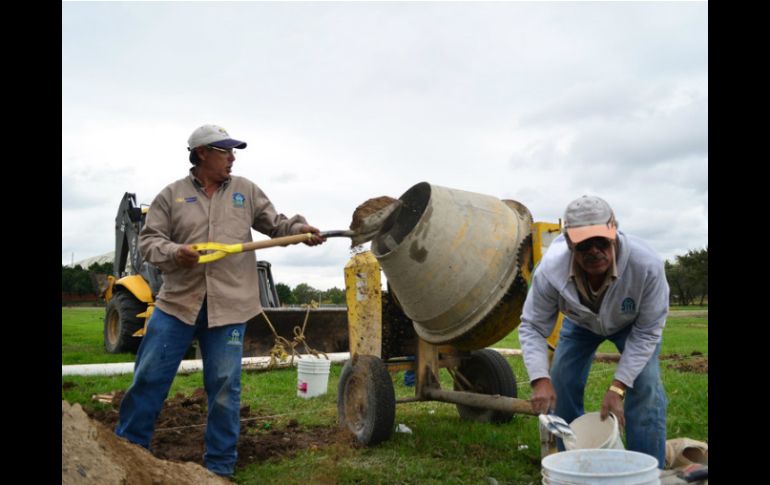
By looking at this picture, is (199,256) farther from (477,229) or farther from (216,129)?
(477,229)

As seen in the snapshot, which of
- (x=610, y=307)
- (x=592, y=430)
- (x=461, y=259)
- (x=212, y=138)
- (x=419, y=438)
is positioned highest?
(x=212, y=138)

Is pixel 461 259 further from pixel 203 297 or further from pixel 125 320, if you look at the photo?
pixel 125 320

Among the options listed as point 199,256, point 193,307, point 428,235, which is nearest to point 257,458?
point 193,307

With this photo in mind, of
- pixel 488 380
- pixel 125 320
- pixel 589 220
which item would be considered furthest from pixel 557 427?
pixel 125 320

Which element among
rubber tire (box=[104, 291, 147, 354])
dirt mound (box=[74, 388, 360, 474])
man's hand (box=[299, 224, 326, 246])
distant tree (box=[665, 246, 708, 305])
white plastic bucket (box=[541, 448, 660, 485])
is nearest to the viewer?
white plastic bucket (box=[541, 448, 660, 485])

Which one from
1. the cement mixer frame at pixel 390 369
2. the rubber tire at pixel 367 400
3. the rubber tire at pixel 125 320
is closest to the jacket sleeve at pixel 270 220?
the cement mixer frame at pixel 390 369

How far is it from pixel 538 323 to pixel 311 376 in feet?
10.5

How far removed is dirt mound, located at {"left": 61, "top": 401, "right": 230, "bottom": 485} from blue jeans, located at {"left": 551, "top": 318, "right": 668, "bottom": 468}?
5.62 feet

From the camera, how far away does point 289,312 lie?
28.0ft

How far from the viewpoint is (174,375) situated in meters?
3.43

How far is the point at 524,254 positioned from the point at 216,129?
194 cm

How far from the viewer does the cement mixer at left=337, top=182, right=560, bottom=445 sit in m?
4.06

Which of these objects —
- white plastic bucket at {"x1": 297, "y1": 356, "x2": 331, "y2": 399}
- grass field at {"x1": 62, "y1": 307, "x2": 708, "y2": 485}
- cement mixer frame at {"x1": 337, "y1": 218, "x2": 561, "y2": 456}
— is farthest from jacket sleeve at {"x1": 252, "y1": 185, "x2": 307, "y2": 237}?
white plastic bucket at {"x1": 297, "y1": 356, "x2": 331, "y2": 399}

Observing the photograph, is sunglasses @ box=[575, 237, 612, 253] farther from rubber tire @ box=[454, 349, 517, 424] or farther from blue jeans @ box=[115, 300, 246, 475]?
rubber tire @ box=[454, 349, 517, 424]
